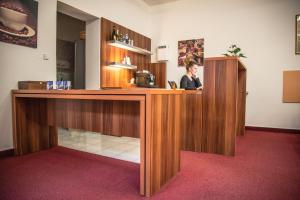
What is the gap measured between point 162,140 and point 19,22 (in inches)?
102

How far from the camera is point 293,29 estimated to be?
4766mm

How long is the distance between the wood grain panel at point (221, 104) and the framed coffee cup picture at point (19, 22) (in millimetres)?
2617

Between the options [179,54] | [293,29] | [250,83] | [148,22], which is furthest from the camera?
[148,22]

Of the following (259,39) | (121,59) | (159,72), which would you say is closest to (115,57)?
(121,59)

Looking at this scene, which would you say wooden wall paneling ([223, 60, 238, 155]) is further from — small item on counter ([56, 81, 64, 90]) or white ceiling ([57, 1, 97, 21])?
white ceiling ([57, 1, 97, 21])

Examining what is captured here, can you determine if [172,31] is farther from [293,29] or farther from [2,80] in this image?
[2,80]

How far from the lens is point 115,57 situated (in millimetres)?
4949

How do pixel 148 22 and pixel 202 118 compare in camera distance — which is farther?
pixel 148 22

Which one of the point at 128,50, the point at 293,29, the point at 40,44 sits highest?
the point at 293,29

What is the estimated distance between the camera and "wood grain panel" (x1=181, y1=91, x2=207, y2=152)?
3.18 metres

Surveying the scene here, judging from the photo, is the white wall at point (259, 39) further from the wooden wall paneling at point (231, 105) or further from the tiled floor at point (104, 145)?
the tiled floor at point (104, 145)

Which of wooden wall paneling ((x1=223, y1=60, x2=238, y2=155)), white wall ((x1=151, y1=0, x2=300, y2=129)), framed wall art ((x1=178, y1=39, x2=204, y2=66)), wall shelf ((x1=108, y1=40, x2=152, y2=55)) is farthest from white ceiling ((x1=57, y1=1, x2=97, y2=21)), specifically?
wooden wall paneling ((x1=223, y1=60, x2=238, y2=155))

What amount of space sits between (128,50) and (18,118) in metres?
3.17

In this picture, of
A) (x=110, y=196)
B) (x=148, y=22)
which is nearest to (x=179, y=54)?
(x=148, y=22)
